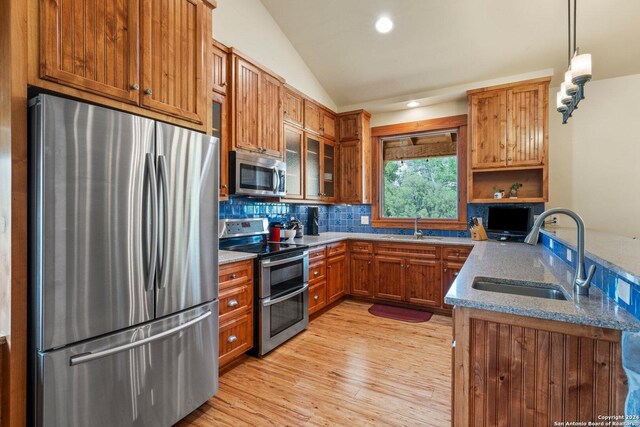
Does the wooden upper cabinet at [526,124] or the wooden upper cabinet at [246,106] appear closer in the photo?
the wooden upper cabinet at [246,106]

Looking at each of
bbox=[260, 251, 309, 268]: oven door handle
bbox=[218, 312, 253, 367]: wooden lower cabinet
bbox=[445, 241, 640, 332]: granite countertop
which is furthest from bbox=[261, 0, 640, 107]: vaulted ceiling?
bbox=[218, 312, 253, 367]: wooden lower cabinet

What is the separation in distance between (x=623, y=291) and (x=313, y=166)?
3.26m

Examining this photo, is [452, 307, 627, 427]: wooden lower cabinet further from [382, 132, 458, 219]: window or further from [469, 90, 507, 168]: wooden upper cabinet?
[382, 132, 458, 219]: window

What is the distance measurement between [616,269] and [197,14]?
2.59 meters

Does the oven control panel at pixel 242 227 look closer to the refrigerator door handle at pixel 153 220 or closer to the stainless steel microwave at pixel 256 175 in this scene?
the stainless steel microwave at pixel 256 175

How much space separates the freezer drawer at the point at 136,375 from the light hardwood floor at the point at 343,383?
284 mm

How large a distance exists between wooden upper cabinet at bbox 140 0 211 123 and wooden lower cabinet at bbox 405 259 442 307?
2.96 metres

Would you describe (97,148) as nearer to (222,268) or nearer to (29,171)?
(29,171)

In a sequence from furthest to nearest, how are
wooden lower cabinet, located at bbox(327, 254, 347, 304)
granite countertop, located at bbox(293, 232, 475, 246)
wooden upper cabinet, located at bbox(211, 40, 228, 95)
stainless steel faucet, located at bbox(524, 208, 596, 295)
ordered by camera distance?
wooden lower cabinet, located at bbox(327, 254, 347, 304)
granite countertop, located at bbox(293, 232, 475, 246)
wooden upper cabinet, located at bbox(211, 40, 228, 95)
stainless steel faucet, located at bbox(524, 208, 596, 295)

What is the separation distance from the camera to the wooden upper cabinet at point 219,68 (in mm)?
2604

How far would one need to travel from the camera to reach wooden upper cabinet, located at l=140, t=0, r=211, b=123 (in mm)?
1673

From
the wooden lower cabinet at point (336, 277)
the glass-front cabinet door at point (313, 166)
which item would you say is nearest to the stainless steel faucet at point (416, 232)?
the wooden lower cabinet at point (336, 277)

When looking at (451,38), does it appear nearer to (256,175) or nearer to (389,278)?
(256,175)

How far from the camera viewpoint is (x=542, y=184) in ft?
11.5
